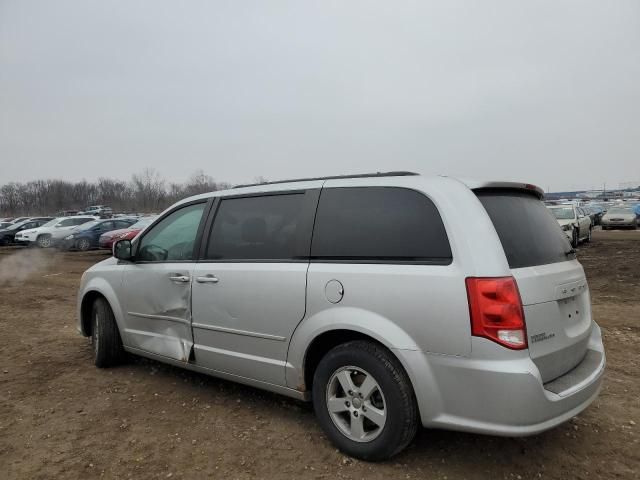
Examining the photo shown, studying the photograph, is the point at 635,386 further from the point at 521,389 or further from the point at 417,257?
the point at 417,257

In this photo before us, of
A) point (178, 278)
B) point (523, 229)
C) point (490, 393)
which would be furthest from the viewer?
point (178, 278)

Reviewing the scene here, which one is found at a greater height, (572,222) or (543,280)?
(543,280)

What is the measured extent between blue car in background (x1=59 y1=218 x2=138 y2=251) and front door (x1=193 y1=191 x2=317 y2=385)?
2026cm

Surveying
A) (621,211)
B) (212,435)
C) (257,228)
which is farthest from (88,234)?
(621,211)

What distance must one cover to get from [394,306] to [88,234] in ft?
72.3

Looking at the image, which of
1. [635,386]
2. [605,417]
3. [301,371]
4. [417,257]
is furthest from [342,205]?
[635,386]

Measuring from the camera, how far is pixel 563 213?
1725 centimetres

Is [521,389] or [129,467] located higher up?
[521,389]

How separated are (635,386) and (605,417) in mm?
834

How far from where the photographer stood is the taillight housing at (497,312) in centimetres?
254

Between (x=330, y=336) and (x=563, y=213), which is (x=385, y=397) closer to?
(x=330, y=336)

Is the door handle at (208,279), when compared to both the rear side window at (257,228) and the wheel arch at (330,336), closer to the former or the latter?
the rear side window at (257,228)

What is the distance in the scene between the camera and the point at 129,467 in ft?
10.0

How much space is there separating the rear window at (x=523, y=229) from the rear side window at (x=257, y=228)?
1319 millimetres
